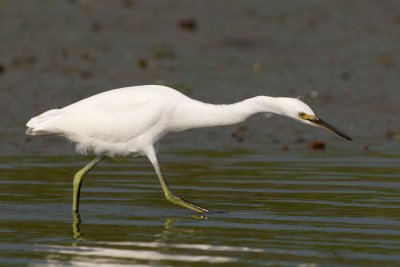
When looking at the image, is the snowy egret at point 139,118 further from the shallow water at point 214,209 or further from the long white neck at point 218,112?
the shallow water at point 214,209

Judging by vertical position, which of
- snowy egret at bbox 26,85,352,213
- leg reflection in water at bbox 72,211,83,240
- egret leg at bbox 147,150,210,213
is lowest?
leg reflection in water at bbox 72,211,83,240

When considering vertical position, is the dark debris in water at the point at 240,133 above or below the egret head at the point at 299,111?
above

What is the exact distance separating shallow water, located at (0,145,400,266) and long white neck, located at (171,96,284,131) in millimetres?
769

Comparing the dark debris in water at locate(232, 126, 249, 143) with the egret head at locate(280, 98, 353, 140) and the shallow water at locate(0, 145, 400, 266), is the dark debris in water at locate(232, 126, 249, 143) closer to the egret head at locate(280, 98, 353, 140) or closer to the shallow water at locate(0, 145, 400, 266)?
the shallow water at locate(0, 145, 400, 266)

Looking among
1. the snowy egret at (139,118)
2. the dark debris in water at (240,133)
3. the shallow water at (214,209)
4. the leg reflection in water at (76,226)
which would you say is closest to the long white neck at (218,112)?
the snowy egret at (139,118)

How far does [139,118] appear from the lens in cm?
1034

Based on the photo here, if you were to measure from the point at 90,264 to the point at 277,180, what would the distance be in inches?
164

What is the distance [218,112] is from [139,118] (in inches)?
27.0

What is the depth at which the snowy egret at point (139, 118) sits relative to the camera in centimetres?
1032

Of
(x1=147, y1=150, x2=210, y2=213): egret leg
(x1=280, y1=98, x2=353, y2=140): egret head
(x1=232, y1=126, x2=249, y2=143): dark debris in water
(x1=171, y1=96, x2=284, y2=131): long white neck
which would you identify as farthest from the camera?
(x1=232, y1=126, x2=249, y2=143): dark debris in water

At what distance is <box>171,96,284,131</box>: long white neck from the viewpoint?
33.8 feet

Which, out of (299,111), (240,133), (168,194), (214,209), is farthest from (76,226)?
(240,133)

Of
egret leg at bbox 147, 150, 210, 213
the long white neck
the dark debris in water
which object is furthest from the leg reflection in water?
the dark debris in water

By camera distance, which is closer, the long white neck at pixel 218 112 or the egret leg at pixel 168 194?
the long white neck at pixel 218 112
